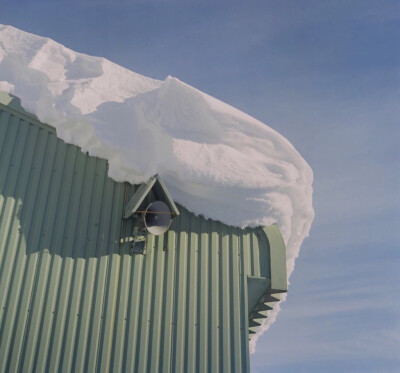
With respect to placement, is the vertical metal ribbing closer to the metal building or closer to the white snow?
the metal building

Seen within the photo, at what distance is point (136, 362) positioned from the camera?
5.74m

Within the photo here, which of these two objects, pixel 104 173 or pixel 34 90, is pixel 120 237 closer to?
pixel 104 173

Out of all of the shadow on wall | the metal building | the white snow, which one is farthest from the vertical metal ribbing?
the shadow on wall

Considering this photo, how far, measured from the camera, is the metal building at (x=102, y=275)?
5656 millimetres

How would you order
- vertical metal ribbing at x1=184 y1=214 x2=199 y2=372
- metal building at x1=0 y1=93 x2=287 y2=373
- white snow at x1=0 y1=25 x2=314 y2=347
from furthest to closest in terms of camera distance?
white snow at x1=0 y1=25 x2=314 y2=347 < vertical metal ribbing at x1=184 y1=214 x2=199 y2=372 < metal building at x1=0 y1=93 x2=287 y2=373

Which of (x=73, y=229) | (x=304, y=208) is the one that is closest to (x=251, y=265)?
(x=304, y=208)

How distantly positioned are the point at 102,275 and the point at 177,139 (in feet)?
6.53

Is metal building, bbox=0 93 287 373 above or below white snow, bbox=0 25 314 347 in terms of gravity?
below

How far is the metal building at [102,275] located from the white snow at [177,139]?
0.23 meters

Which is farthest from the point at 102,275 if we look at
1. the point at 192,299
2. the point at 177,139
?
the point at 177,139

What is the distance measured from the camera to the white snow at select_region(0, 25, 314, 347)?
254 inches

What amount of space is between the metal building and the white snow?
0.23 meters

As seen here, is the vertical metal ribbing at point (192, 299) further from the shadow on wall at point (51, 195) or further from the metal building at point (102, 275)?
the shadow on wall at point (51, 195)

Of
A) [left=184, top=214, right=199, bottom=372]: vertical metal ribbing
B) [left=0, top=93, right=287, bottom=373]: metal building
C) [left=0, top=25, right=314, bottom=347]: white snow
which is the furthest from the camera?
[left=0, top=25, right=314, bottom=347]: white snow
